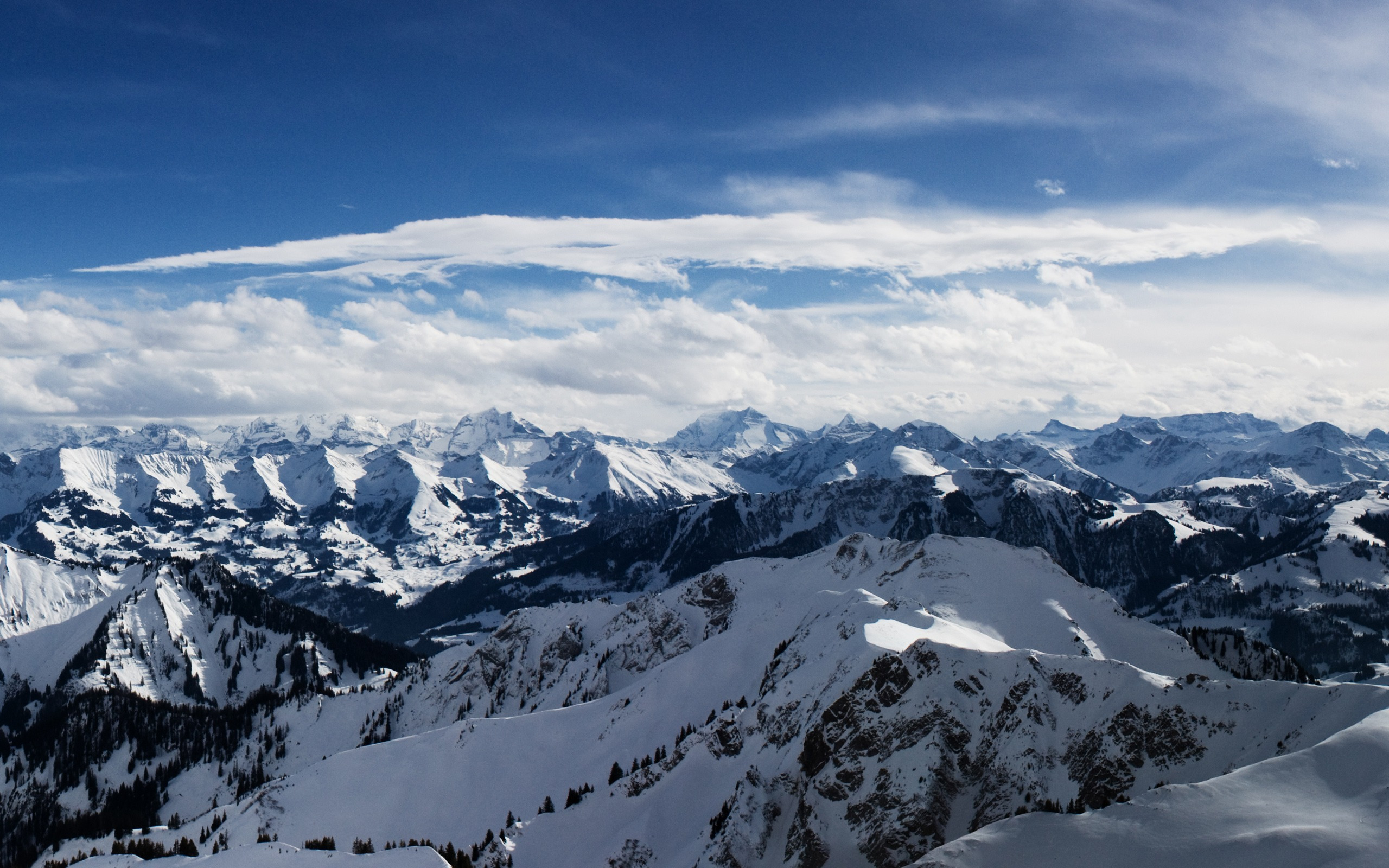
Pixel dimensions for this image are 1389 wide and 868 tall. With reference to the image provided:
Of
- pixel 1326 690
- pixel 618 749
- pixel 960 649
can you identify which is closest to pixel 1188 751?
pixel 1326 690

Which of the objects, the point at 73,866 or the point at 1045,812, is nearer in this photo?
the point at 1045,812

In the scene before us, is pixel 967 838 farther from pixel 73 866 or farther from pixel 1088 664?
pixel 73 866

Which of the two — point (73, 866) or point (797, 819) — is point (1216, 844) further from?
point (73, 866)

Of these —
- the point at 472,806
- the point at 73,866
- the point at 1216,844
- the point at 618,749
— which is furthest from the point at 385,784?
the point at 1216,844

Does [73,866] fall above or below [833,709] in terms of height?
below

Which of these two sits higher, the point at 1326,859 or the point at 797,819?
the point at 1326,859

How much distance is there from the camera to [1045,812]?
182ft

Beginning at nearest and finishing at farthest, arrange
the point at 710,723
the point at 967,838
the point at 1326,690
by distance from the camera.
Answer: the point at 967,838 → the point at 1326,690 → the point at 710,723

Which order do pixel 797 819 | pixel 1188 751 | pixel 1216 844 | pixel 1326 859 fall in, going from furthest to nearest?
1. pixel 797 819
2. pixel 1188 751
3. pixel 1216 844
4. pixel 1326 859

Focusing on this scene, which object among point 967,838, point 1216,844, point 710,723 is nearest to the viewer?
point 1216,844

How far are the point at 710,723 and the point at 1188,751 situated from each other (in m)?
67.3

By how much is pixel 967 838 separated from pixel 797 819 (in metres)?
31.8

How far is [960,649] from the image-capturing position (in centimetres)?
8944

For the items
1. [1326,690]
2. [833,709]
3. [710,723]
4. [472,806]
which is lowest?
[472,806]
